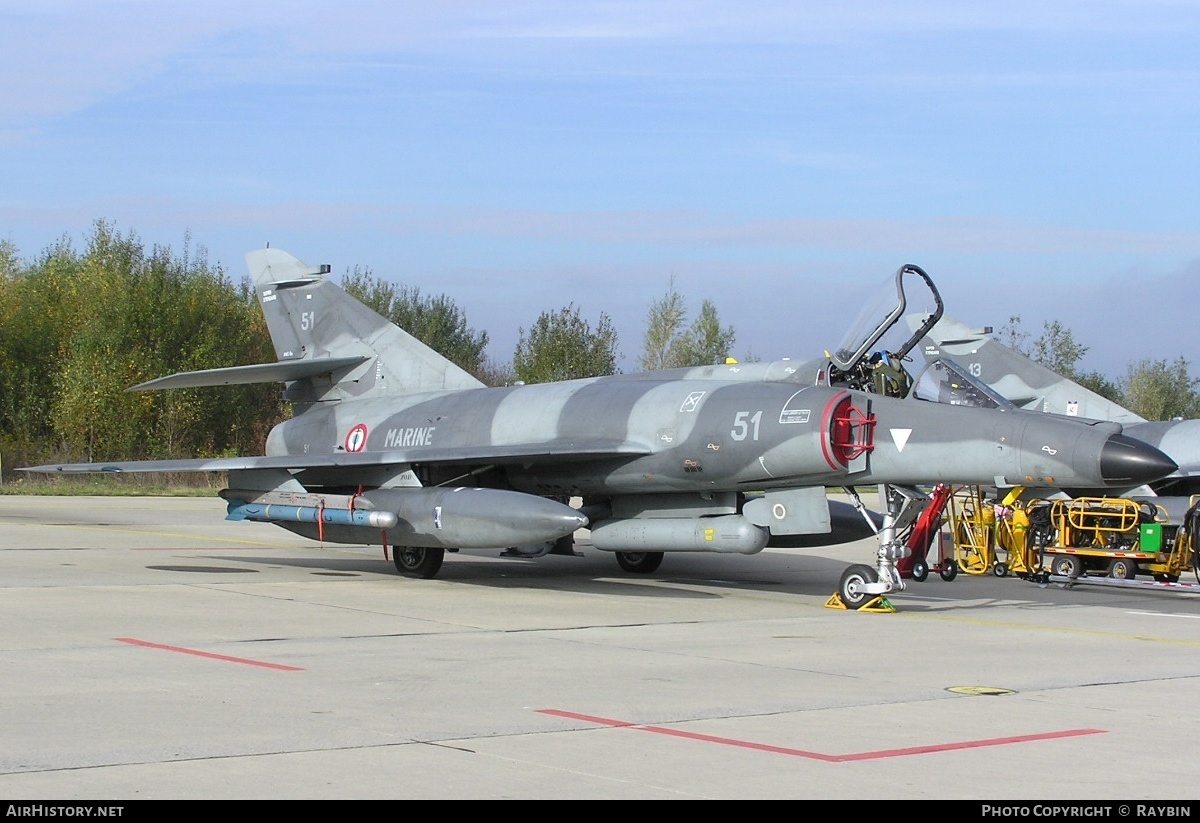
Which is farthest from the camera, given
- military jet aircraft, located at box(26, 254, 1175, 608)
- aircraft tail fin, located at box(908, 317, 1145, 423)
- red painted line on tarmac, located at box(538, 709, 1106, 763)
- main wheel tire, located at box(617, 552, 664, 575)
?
aircraft tail fin, located at box(908, 317, 1145, 423)

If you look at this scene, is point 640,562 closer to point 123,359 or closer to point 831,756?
point 831,756

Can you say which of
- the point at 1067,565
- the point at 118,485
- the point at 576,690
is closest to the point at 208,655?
the point at 576,690

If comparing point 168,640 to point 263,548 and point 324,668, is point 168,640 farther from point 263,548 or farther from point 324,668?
point 263,548

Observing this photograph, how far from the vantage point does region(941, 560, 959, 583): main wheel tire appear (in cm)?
1673

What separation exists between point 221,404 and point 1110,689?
138 ft

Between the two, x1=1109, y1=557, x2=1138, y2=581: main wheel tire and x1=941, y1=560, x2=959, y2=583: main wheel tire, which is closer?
x1=1109, y1=557, x2=1138, y2=581: main wheel tire

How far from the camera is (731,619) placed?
39.9 feet

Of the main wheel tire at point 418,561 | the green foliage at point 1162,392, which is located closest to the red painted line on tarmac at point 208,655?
the main wheel tire at point 418,561

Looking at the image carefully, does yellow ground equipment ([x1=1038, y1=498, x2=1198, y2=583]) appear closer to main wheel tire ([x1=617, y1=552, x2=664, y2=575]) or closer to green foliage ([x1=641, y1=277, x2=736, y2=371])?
main wheel tire ([x1=617, y1=552, x2=664, y2=575])

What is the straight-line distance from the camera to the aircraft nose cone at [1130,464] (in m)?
11.6

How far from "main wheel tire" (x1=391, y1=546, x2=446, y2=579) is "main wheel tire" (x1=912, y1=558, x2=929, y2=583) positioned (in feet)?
18.9

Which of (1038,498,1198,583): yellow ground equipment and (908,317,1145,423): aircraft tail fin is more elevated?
(908,317,1145,423): aircraft tail fin

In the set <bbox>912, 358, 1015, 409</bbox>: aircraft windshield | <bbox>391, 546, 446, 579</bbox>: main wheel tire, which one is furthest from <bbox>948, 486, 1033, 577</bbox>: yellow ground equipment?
<bbox>391, 546, 446, 579</bbox>: main wheel tire

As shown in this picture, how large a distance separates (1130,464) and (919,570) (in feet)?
16.9
